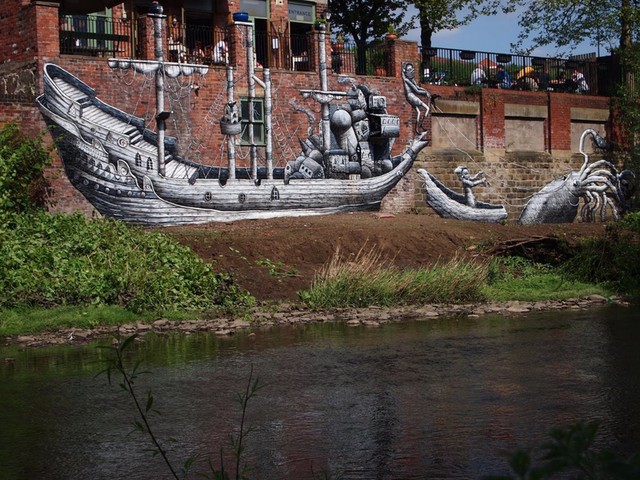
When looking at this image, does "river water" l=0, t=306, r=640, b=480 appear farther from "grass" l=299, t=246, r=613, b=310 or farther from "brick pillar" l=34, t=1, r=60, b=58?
"brick pillar" l=34, t=1, r=60, b=58

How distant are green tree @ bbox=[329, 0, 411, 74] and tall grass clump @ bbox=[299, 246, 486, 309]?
58.5ft

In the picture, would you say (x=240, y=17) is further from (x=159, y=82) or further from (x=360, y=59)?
(x=360, y=59)

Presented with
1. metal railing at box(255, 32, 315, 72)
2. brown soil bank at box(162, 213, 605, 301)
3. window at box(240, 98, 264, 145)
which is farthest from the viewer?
metal railing at box(255, 32, 315, 72)

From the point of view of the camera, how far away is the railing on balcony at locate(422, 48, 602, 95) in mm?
29797

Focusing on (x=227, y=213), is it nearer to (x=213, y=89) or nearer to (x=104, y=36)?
(x=213, y=89)

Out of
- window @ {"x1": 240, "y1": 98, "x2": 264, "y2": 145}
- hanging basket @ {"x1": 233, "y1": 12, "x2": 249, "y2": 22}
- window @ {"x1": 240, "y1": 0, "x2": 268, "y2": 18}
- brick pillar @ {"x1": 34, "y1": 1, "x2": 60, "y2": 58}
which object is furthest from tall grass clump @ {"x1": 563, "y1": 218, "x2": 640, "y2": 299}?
brick pillar @ {"x1": 34, "y1": 1, "x2": 60, "y2": 58}

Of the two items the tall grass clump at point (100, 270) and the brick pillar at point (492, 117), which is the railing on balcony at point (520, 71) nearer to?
the brick pillar at point (492, 117)

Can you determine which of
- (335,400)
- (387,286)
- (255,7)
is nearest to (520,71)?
(255,7)

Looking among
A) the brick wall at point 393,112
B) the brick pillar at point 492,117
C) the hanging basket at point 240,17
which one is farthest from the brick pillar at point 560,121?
the hanging basket at point 240,17

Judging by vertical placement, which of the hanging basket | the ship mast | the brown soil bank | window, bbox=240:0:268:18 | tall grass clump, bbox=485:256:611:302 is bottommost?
tall grass clump, bbox=485:256:611:302

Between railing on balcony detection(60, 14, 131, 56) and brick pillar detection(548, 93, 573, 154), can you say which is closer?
railing on balcony detection(60, 14, 131, 56)

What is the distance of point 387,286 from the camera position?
1844cm

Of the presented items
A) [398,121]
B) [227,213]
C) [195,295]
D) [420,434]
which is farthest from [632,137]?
[420,434]

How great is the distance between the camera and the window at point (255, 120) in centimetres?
2422
